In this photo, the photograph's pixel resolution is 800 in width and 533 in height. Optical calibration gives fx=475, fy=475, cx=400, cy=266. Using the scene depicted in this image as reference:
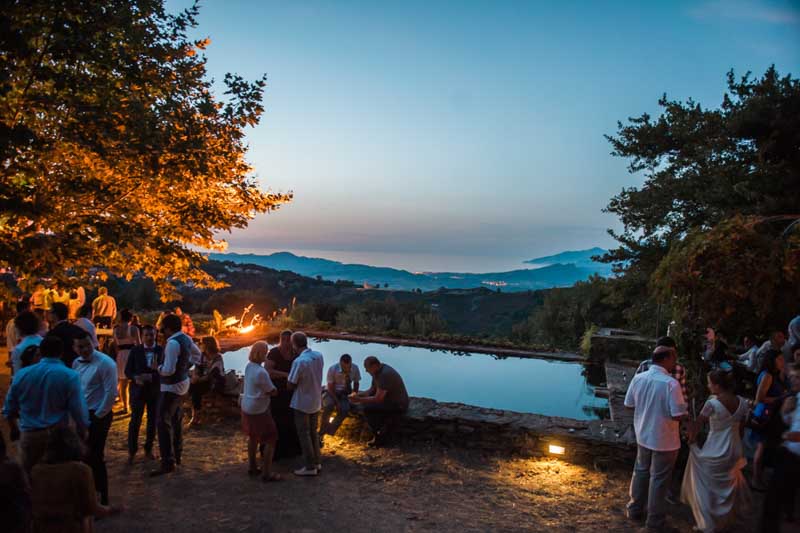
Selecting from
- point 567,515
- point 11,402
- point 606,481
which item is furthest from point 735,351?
point 11,402

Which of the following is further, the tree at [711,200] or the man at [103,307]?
the man at [103,307]

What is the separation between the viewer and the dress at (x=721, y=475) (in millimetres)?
4043

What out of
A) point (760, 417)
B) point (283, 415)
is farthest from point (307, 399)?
point (760, 417)

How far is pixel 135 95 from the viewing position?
20.7ft

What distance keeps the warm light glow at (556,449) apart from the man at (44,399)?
483 centimetres

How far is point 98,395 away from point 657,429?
16.2 feet

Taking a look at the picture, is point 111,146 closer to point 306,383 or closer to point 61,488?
point 306,383

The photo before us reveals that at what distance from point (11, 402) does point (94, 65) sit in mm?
4147

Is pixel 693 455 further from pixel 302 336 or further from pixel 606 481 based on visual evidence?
pixel 302 336

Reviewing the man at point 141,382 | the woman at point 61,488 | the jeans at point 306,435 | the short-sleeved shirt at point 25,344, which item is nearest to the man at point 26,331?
the short-sleeved shirt at point 25,344

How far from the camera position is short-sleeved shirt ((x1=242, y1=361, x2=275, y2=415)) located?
16.1 feet

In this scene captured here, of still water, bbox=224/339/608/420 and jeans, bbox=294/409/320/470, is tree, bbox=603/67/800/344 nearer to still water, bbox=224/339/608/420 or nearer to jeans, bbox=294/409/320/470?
still water, bbox=224/339/608/420

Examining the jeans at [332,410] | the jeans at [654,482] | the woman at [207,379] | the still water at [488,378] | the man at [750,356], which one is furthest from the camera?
the still water at [488,378]

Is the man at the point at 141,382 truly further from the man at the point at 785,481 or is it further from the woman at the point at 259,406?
the man at the point at 785,481
